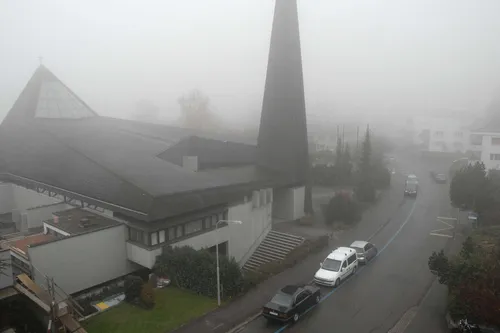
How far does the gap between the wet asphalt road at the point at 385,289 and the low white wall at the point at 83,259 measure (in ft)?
→ 28.1

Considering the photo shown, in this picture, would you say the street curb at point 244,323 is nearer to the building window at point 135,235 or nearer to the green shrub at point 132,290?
the green shrub at point 132,290

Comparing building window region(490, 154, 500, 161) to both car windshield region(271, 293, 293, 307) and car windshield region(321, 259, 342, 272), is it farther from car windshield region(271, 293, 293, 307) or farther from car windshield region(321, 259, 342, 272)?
car windshield region(271, 293, 293, 307)

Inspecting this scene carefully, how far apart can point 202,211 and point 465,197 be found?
70.4 feet

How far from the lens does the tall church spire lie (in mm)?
31453

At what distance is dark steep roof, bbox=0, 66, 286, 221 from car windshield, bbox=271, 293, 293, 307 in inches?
286

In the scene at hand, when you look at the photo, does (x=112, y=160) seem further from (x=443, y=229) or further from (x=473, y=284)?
(x=443, y=229)

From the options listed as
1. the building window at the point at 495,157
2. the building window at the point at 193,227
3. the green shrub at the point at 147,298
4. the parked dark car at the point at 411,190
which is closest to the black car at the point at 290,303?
the green shrub at the point at 147,298

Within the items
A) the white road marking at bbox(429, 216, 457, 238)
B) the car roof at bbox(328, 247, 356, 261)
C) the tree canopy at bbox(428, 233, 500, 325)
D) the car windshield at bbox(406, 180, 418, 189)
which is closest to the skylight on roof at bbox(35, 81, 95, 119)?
the car roof at bbox(328, 247, 356, 261)

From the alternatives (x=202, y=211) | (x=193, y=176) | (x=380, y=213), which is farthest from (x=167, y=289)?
(x=380, y=213)

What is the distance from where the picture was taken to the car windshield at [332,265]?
20688 mm

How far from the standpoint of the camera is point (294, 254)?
24.1 metres

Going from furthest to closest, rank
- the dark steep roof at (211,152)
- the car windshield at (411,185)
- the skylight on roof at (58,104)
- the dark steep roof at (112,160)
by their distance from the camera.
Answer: the skylight on roof at (58,104)
the car windshield at (411,185)
the dark steep roof at (211,152)
the dark steep roof at (112,160)

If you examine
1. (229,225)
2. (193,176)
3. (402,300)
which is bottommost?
(402,300)

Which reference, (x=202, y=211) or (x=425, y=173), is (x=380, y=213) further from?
(x=425, y=173)
